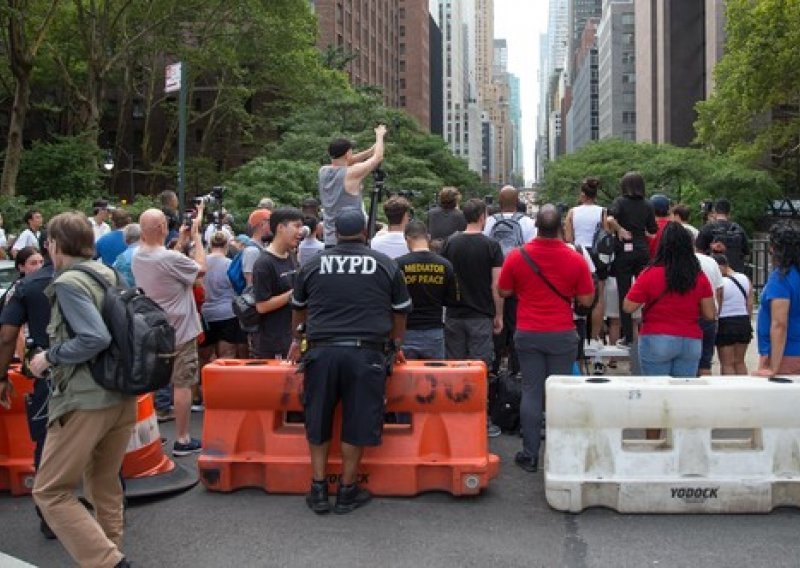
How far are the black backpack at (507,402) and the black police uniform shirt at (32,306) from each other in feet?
13.5

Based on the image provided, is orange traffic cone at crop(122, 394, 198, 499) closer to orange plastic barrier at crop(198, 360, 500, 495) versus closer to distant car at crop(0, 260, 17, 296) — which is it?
orange plastic barrier at crop(198, 360, 500, 495)

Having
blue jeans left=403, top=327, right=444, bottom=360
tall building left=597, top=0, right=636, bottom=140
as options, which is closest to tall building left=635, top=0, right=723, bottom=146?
tall building left=597, top=0, right=636, bottom=140

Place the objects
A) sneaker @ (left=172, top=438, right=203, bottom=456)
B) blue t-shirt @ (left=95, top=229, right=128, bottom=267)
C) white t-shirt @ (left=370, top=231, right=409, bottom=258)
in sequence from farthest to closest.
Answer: blue t-shirt @ (left=95, top=229, right=128, bottom=267), white t-shirt @ (left=370, top=231, right=409, bottom=258), sneaker @ (left=172, top=438, right=203, bottom=456)

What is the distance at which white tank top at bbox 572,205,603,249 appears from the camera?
9.84 meters

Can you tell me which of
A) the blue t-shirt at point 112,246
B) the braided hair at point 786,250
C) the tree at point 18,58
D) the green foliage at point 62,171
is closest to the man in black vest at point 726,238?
the braided hair at point 786,250

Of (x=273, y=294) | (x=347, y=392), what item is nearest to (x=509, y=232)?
(x=273, y=294)

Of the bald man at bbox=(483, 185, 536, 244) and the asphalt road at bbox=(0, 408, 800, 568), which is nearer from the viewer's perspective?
the asphalt road at bbox=(0, 408, 800, 568)

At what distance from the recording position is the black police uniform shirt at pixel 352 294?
5.78 metres

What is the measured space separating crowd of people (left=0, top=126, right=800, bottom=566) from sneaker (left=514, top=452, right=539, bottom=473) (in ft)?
0.07

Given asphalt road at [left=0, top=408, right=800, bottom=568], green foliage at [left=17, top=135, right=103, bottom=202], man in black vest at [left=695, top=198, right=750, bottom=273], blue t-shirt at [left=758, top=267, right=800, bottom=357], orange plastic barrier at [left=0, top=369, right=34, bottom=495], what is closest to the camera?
asphalt road at [left=0, top=408, right=800, bottom=568]

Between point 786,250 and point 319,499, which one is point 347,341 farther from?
point 786,250

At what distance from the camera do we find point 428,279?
23.7ft

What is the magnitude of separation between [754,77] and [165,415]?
97.1 ft

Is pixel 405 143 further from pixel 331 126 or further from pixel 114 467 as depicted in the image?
pixel 114 467
